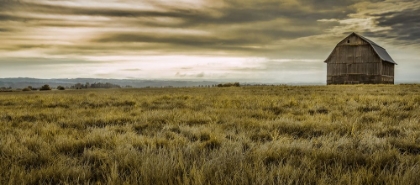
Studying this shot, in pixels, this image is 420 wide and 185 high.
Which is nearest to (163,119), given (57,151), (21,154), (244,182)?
(57,151)

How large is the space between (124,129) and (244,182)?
3.30 metres

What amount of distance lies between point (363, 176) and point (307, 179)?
0.46 metres

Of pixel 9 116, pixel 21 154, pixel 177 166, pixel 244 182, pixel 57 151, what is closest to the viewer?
pixel 244 182

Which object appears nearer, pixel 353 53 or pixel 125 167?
pixel 125 167

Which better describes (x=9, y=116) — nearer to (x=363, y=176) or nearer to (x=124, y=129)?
(x=124, y=129)

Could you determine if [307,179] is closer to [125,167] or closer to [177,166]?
[177,166]

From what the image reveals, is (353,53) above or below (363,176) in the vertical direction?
above

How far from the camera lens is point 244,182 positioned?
233 centimetres

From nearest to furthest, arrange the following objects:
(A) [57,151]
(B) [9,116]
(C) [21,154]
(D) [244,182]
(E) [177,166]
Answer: (D) [244,182] < (E) [177,166] < (C) [21,154] < (A) [57,151] < (B) [9,116]

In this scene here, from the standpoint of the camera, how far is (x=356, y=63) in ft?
155

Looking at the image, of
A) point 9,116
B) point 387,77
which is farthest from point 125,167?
point 387,77

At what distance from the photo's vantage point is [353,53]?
47.4 meters

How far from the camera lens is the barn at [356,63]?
151 feet

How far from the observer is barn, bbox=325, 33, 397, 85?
4616 cm
